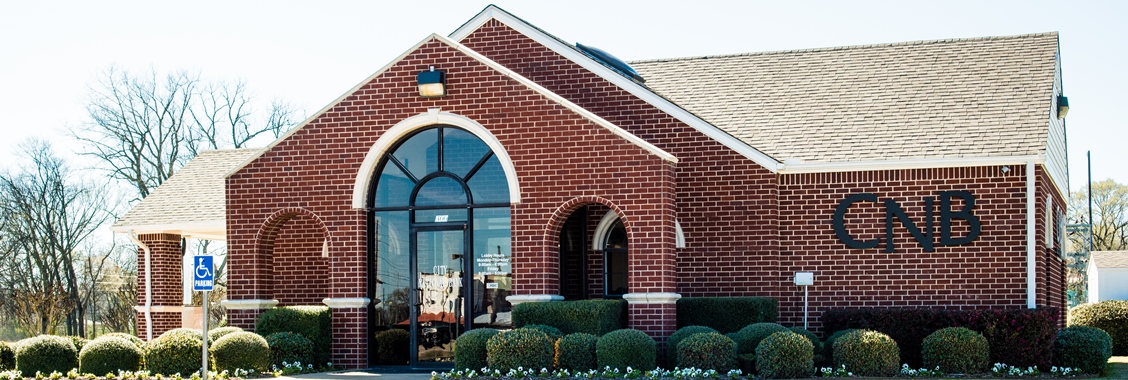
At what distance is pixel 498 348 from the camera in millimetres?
16297

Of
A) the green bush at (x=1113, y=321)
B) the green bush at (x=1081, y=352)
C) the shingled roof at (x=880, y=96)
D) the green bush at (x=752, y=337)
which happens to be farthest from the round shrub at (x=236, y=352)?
the green bush at (x=1113, y=321)

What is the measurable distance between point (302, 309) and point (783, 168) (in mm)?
8218

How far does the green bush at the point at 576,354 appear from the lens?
1633cm

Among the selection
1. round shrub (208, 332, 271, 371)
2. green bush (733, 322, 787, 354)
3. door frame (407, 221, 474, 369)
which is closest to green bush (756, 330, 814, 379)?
green bush (733, 322, 787, 354)

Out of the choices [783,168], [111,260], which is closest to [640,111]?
[783,168]

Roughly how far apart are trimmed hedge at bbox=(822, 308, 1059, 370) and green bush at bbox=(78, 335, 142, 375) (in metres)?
11.3

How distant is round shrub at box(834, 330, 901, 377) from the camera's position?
16156 millimetres

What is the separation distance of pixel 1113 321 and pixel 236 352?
60.5 feet

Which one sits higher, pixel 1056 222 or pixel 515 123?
pixel 515 123

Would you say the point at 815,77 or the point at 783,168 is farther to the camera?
the point at 815,77

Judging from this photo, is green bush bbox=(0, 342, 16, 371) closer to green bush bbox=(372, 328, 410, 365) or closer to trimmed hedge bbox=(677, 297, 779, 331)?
green bush bbox=(372, 328, 410, 365)

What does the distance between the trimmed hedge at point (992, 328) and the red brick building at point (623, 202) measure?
1004 mm

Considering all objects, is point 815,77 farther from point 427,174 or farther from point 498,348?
point 498,348

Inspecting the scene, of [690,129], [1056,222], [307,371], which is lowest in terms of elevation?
[307,371]
